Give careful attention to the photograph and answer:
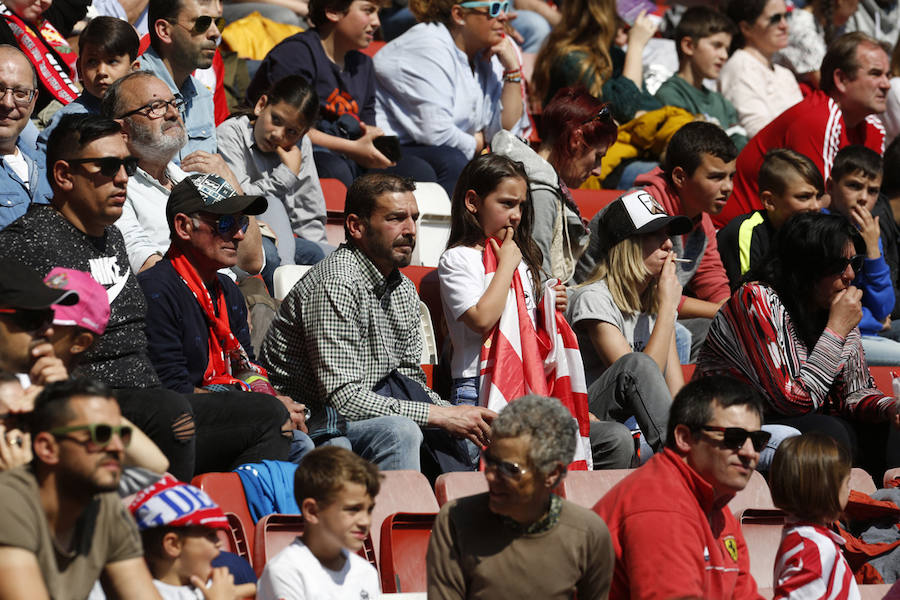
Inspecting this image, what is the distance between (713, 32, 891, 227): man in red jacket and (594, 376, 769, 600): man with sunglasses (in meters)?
3.65

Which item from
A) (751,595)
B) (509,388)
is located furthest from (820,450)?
(509,388)

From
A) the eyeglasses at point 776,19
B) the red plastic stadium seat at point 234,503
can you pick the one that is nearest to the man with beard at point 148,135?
the red plastic stadium seat at point 234,503

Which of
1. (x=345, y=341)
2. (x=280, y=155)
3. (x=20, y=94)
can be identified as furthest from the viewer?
(x=280, y=155)

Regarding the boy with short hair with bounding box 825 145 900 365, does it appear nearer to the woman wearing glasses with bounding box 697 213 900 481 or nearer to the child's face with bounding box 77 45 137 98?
the woman wearing glasses with bounding box 697 213 900 481

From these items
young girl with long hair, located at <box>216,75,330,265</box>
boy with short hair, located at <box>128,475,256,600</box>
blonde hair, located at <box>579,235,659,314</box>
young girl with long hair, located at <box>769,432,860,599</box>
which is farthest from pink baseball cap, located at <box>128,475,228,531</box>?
young girl with long hair, located at <box>216,75,330,265</box>

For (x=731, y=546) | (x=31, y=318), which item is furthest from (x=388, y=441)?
(x=31, y=318)

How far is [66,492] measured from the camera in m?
2.80

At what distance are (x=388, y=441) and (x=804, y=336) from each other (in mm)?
1822

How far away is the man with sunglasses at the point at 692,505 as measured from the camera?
344cm

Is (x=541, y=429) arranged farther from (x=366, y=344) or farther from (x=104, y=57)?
(x=104, y=57)

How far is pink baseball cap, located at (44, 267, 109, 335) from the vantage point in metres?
3.43

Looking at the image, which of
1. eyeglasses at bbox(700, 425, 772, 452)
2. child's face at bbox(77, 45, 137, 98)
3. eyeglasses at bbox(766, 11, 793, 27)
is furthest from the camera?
eyeglasses at bbox(766, 11, 793, 27)

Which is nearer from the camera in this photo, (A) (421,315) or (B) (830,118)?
(A) (421,315)

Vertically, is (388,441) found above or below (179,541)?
below
